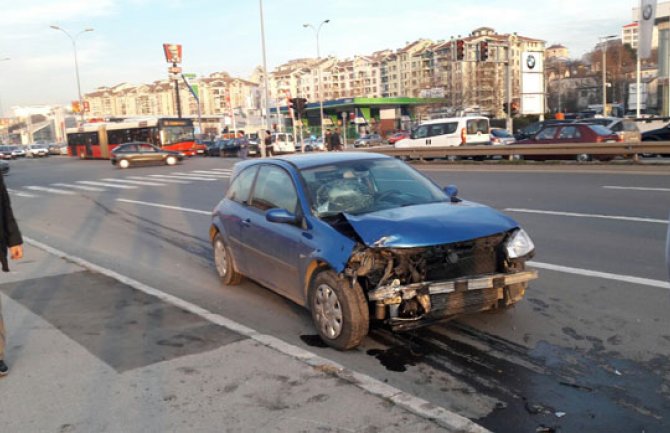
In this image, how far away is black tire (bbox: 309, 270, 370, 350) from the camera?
4.67m

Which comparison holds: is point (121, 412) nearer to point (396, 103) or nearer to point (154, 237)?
point (154, 237)

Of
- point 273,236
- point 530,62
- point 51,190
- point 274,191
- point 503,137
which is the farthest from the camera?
point 530,62

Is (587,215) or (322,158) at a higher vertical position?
(322,158)

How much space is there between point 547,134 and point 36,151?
60797 mm

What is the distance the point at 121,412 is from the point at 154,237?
7.68 m

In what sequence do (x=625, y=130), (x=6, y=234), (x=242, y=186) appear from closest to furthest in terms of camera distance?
(x=6, y=234) → (x=242, y=186) → (x=625, y=130)

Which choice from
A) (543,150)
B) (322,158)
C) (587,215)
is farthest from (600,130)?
(322,158)

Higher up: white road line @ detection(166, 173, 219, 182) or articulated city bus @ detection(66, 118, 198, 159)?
articulated city bus @ detection(66, 118, 198, 159)

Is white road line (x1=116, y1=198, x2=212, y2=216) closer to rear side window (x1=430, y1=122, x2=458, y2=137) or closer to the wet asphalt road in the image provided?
the wet asphalt road

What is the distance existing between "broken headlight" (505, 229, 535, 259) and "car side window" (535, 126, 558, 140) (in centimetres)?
1798

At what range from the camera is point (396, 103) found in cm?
9019

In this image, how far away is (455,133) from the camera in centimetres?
2672

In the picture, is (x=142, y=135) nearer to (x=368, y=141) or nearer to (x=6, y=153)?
(x=368, y=141)

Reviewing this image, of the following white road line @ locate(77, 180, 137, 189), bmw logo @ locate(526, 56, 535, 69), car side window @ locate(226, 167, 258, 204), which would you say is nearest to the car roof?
Result: car side window @ locate(226, 167, 258, 204)
